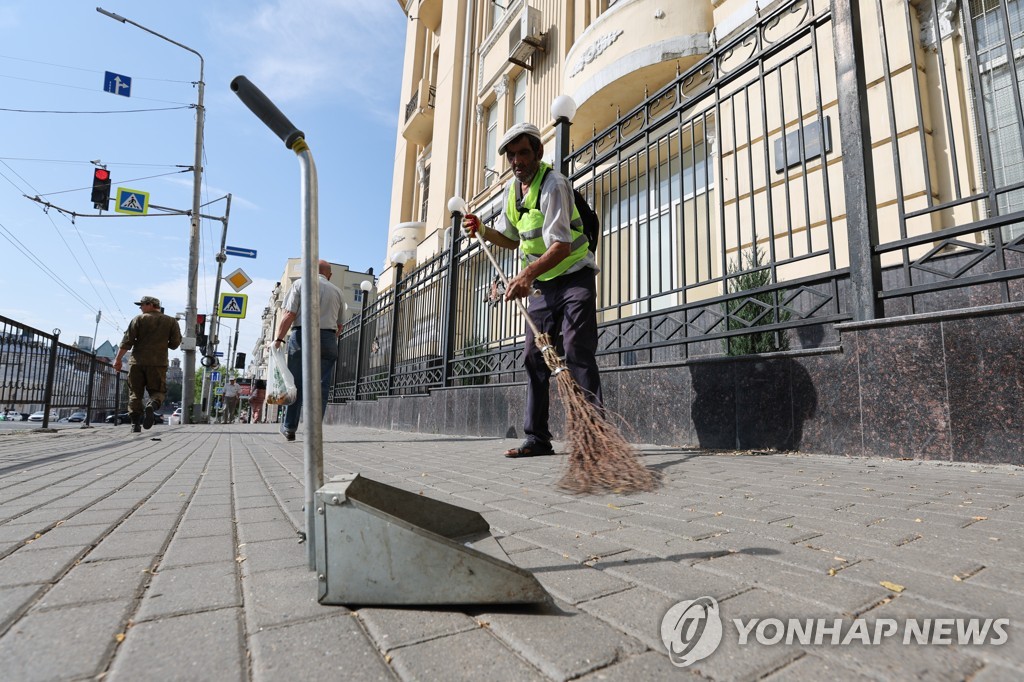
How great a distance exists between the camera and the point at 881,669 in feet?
2.65

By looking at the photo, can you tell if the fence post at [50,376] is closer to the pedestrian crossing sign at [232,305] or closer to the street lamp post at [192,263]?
the street lamp post at [192,263]

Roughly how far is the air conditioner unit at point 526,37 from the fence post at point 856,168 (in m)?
9.66

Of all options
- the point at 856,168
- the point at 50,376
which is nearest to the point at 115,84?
the point at 50,376

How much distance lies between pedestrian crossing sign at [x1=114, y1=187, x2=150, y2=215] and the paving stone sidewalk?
661 inches

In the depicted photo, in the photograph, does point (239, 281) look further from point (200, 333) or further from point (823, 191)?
point (823, 191)

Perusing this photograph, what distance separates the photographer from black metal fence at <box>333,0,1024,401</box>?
134 inches

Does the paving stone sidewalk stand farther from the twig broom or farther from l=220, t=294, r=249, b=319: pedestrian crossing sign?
l=220, t=294, r=249, b=319: pedestrian crossing sign

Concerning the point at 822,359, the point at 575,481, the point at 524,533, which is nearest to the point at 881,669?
the point at 524,533

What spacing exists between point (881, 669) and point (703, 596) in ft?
1.15

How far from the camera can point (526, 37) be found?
39.7 ft

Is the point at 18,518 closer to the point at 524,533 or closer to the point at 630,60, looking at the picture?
the point at 524,533

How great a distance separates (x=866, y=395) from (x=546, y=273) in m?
2.15

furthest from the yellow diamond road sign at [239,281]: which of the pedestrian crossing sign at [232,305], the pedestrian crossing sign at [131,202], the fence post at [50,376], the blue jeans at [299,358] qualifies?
the blue jeans at [299,358]

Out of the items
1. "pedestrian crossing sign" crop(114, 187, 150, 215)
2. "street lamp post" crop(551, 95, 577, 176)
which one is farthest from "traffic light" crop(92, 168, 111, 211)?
"street lamp post" crop(551, 95, 577, 176)
